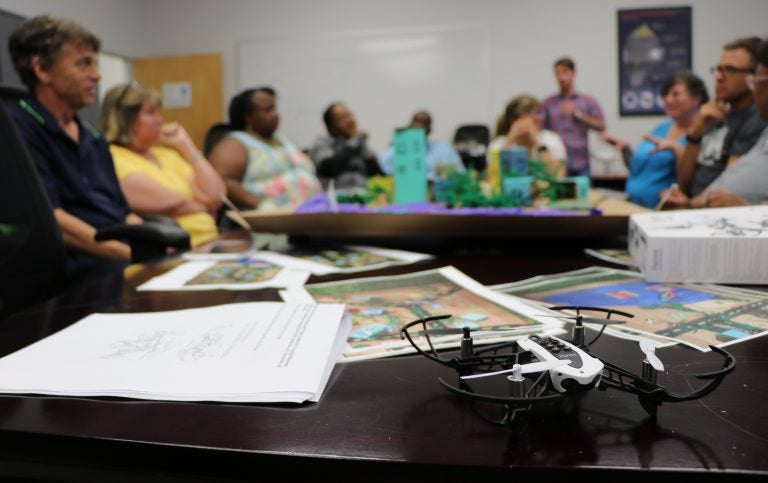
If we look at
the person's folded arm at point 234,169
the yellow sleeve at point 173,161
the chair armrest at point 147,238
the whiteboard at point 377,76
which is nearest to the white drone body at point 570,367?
the chair armrest at point 147,238

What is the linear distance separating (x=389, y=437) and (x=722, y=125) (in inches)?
70.5

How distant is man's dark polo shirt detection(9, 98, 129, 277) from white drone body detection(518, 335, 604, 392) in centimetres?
140

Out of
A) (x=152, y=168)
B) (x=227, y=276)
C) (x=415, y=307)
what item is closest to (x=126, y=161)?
(x=152, y=168)

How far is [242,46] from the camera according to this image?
5.11 metres

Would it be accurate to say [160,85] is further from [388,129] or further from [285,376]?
[285,376]

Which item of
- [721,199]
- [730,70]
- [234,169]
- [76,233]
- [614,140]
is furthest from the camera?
[614,140]

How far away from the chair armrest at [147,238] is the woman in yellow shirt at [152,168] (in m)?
1.05

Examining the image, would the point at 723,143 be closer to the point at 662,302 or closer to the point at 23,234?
the point at 662,302

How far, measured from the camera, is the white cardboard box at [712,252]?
0.76m

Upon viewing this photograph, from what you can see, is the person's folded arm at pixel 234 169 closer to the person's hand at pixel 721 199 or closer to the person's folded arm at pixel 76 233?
the person's folded arm at pixel 76 233

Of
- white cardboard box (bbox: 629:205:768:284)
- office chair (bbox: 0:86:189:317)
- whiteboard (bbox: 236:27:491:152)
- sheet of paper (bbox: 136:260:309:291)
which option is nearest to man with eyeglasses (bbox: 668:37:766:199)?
white cardboard box (bbox: 629:205:768:284)

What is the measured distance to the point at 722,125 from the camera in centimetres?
174

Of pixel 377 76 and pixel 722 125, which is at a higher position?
pixel 377 76

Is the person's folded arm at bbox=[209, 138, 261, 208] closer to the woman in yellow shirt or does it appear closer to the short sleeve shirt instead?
the woman in yellow shirt
